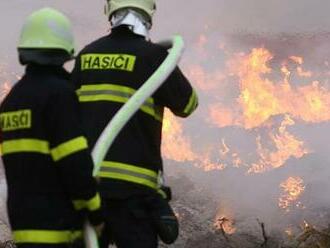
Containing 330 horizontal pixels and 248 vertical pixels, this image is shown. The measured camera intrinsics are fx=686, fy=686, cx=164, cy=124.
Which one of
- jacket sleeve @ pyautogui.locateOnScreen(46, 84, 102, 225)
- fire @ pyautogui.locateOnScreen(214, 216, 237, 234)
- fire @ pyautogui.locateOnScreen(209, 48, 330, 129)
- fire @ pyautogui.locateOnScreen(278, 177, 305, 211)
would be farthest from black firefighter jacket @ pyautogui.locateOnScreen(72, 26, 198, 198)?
fire @ pyautogui.locateOnScreen(209, 48, 330, 129)

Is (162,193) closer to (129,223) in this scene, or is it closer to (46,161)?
(129,223)

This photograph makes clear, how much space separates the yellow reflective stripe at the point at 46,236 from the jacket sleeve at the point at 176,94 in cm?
91

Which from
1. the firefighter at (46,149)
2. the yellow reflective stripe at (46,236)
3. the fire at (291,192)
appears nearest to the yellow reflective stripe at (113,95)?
the firefighter at (46,149)

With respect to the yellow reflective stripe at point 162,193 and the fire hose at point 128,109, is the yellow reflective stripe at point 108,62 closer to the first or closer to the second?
the fire hose at point 128,109

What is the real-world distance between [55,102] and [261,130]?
5.08 m

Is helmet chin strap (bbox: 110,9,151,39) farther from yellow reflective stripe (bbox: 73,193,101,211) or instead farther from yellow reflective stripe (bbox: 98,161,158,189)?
yellow reflective stripe (bbox: 73,193,101,211)

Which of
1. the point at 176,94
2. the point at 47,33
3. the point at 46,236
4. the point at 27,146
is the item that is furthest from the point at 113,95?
the point at 46,236

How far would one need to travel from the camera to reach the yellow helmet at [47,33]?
3191 millimetres

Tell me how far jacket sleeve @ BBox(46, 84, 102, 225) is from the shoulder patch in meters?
0.10

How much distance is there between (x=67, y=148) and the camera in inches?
119

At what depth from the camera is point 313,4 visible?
9828 millimetres

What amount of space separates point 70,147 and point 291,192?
405 centimetres

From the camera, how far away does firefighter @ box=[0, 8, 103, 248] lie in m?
3.04

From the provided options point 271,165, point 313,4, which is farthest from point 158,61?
point 313,4
